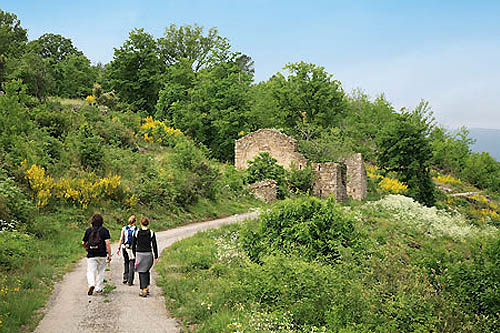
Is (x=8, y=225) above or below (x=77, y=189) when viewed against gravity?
below

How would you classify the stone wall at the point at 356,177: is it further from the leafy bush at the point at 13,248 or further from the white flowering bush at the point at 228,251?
the leafy bush at the point at 13,248

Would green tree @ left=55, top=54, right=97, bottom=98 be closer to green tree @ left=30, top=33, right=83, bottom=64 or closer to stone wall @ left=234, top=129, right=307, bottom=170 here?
green tree @ left=30, top=33, right=83, bottom=64

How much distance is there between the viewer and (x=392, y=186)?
32.0 meters

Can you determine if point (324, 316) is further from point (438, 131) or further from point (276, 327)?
point (438, 131)

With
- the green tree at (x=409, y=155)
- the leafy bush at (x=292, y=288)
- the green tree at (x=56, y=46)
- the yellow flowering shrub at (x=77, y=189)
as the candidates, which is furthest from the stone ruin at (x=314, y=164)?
the green tree at (x=56, y=46)

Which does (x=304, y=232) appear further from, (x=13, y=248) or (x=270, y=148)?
(x=270, y=148)

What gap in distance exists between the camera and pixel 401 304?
6.89 meters

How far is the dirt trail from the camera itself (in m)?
7.21

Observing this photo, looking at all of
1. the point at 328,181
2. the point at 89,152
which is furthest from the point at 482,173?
the point at 89,152

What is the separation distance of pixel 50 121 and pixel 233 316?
16.9m

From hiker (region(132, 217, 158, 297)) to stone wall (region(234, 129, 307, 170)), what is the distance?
64.2 ft

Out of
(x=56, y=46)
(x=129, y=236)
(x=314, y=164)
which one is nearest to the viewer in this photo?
(x=129, y=236)

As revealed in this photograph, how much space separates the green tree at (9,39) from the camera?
2767cm

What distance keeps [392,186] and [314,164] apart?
761 cm
